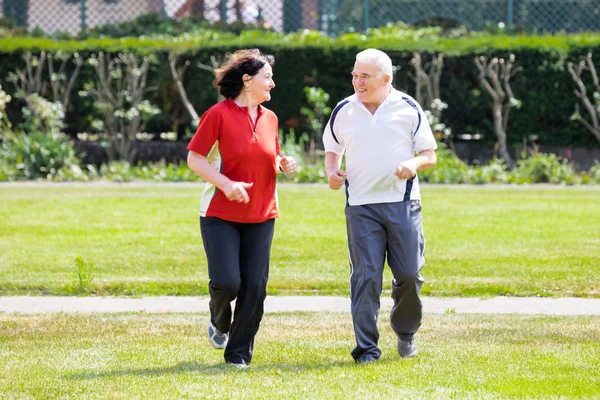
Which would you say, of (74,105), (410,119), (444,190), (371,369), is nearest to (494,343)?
(371,369)

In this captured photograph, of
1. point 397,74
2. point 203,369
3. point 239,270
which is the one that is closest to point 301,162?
point 397,74

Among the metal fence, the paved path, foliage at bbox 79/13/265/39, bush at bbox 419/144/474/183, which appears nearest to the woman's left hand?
the paved path

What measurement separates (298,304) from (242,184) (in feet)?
7.96

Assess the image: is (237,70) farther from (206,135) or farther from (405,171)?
(405,171)

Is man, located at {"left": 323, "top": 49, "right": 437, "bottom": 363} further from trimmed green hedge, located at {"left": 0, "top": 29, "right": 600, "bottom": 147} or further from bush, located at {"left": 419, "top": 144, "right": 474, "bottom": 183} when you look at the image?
trimmed green hedge, located at {"left": 0, "top": 29, "right": 600, "bottom": 147}

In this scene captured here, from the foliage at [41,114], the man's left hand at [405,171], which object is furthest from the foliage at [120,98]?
the man's left hand at [405,171]

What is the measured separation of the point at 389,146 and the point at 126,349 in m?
1.81

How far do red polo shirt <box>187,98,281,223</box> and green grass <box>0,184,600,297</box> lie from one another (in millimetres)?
2725

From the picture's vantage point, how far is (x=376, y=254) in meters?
5.52

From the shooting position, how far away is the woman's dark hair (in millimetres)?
5480

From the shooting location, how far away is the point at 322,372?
5281mm

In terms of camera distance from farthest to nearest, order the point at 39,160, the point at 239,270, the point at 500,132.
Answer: the point at 500,132 → the point at 39,160 → the point at 239,270

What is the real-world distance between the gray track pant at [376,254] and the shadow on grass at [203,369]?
0.72ft

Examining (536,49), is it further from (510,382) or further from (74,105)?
(510,382)
